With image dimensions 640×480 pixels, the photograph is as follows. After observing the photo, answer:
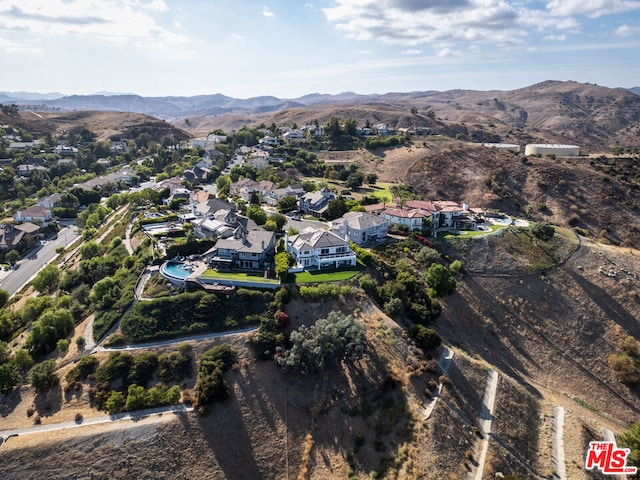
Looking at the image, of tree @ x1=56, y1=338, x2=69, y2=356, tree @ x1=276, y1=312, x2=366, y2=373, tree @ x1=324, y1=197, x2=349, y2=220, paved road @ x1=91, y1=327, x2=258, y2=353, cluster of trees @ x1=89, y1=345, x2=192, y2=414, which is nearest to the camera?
cluster of trees @ x1=89, y1=345, x2=192, y2=414

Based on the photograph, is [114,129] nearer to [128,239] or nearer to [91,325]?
[128,239]

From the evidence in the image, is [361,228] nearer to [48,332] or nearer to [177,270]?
[177,270]

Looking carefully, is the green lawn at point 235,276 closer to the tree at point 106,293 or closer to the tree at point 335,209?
the tree at point 106,293

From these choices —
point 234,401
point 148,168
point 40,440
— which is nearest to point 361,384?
point 234,401

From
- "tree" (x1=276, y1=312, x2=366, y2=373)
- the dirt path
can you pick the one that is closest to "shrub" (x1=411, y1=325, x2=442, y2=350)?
the dirt path

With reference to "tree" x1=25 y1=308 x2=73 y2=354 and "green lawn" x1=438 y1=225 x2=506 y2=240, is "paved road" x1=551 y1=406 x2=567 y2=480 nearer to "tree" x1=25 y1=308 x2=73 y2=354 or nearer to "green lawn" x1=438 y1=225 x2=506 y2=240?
"green lawn" x1=438 y1=225 x2=506 y2=240

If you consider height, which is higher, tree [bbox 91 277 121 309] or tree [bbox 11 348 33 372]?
tree [bbox 91 277 121 309]
